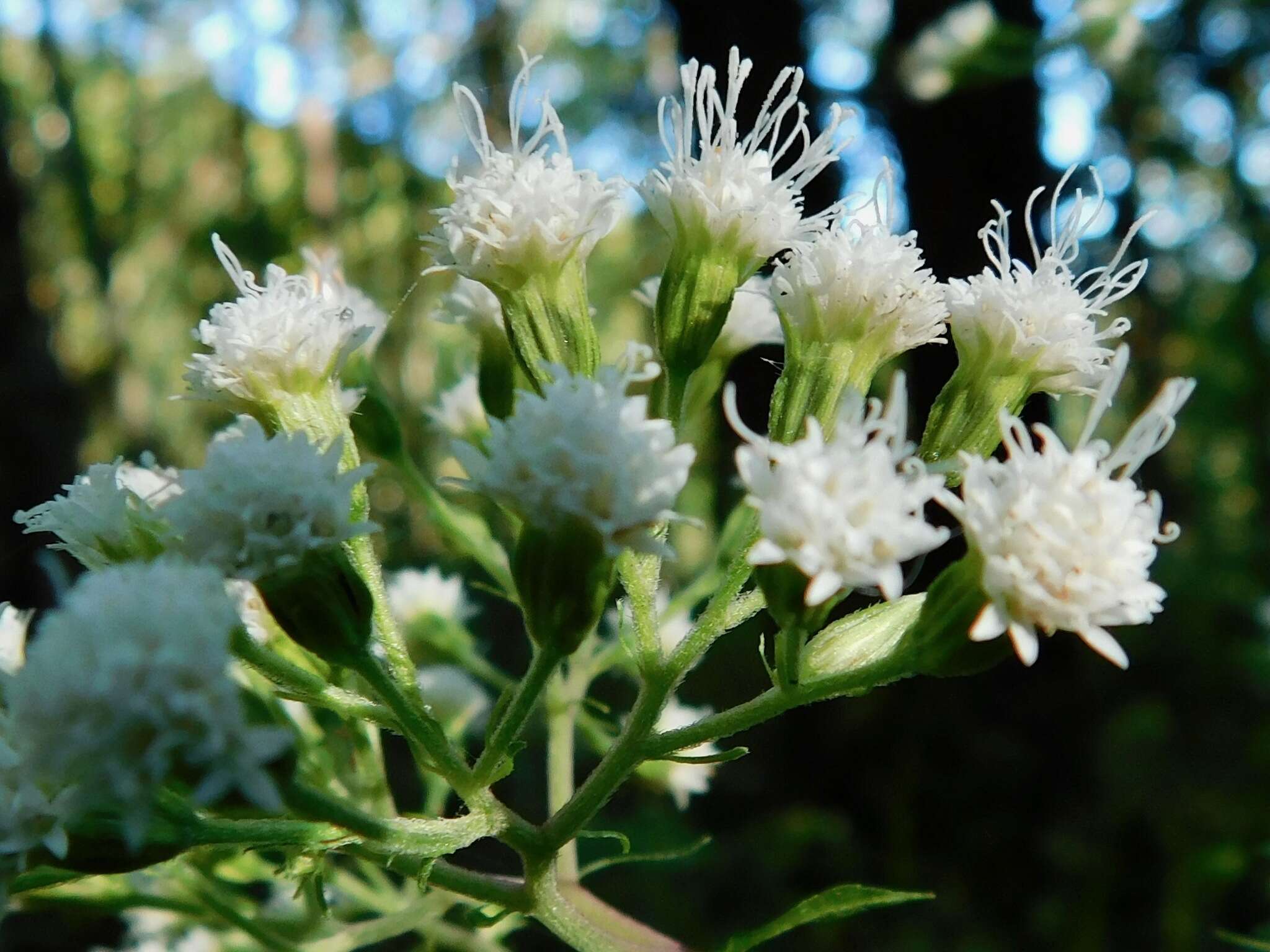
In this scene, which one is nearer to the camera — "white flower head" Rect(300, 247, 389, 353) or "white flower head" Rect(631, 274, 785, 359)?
"white flower head" Rect(300, 247, 389, 353)

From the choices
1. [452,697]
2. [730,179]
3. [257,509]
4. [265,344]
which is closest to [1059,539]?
[730,179]

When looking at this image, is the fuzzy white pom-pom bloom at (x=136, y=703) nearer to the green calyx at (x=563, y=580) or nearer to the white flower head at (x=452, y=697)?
the green calyx at (x=563, y=580)

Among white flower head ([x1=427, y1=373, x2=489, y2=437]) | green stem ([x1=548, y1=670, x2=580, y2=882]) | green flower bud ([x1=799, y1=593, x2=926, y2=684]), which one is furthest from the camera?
white flower head ([x1=427, y1=373, x2=489, y2=437])

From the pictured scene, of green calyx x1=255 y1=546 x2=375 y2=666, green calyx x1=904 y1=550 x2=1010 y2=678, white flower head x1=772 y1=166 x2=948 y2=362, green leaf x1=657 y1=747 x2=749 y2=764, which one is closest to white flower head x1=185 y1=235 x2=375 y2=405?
green calyx x1=255 y1=546 x2=375 y2=666

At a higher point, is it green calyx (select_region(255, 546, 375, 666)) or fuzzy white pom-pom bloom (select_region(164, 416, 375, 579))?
fuzzy white pom-pom bloom (select_region(164, 416, 375, 579))

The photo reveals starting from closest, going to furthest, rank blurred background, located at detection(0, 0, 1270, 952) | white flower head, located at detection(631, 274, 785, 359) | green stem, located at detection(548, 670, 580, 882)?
green stem, located at detection(548, 670, 580, 882), white flower head, located at detection(631, 274, 785, 359), blurred background, located at detection(0, 0, 1270, 952)

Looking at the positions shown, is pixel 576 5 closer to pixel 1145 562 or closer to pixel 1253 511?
pixel 1145 562

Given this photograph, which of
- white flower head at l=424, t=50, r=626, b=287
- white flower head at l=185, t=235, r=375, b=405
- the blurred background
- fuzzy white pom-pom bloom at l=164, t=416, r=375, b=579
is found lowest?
the blurred background

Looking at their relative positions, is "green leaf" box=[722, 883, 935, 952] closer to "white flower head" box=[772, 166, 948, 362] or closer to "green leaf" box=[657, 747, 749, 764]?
"green leaf" box=[657, 747, 749, 764]
